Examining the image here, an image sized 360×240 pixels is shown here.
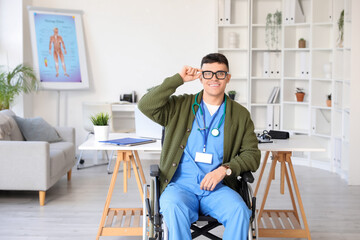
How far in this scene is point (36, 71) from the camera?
22.6 ft

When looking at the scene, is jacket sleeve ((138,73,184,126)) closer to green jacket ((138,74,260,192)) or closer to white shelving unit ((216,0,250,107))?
green jacket ((138,74,260,192))

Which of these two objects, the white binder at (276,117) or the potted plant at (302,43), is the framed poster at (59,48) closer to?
the white binder at (276,117)

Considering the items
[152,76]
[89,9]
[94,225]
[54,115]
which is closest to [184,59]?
[152,76]

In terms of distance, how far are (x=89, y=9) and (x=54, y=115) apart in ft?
4.91

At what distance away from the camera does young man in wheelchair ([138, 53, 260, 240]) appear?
114 inches

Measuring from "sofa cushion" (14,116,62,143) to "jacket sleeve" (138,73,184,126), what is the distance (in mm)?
2765

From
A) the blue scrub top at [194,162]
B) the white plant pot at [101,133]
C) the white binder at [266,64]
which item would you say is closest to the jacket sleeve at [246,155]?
the blue scrub top at [194,162]

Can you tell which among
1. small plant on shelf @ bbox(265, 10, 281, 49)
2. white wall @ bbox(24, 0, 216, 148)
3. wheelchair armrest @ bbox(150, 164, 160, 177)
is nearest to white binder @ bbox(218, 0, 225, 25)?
white wall @ bbox(24, 0, 216, 148)

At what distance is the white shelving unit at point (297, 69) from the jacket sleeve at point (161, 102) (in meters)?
3.45

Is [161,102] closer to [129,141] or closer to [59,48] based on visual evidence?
[129,141]

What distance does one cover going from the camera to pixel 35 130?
18.1 ft

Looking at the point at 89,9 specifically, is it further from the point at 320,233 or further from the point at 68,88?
the point at 320,233

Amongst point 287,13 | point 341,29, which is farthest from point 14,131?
point 341,29

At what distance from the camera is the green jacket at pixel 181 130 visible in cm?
299
